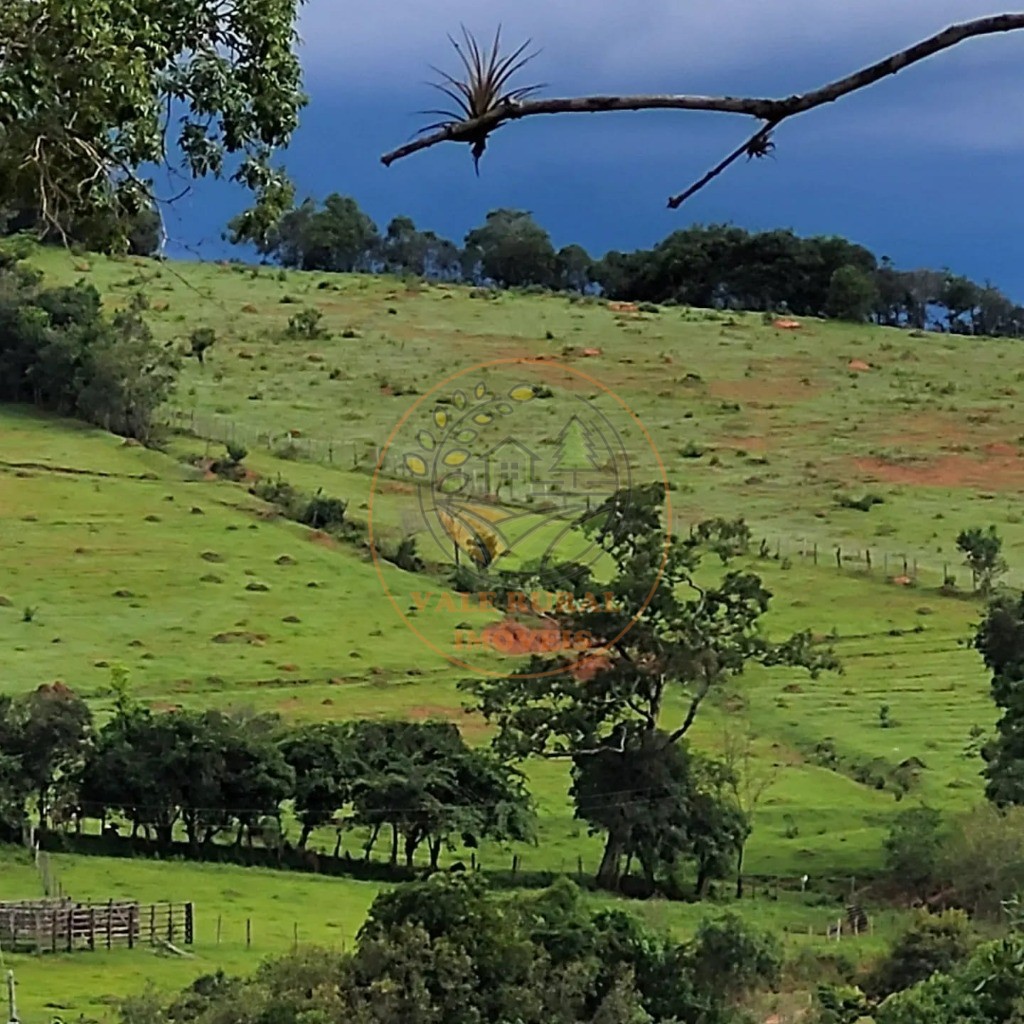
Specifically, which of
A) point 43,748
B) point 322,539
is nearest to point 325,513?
point 322,539

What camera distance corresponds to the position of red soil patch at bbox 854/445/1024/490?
43656 mm


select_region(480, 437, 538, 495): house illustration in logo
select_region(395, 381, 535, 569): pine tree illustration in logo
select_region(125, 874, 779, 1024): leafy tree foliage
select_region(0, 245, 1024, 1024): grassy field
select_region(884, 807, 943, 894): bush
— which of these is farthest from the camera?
select_region(480, 437, 538, 495): house illustration in logo

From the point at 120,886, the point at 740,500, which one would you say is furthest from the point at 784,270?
the point at 120,886

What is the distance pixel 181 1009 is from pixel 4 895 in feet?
24.7

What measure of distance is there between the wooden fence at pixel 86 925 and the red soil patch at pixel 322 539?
16.9 meters

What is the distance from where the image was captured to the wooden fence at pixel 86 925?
2075 cm

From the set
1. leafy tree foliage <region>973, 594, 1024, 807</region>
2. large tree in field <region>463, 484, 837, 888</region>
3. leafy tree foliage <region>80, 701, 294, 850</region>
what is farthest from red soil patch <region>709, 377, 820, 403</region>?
leafy tree foliage <region>80, 701, 294, 850</region>

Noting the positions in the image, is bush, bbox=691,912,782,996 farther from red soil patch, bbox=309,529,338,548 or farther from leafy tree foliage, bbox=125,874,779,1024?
red soil patch, bbox=309,529,338,548

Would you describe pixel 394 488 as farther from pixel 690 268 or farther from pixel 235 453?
pixel 690 268

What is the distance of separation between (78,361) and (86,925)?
25776 mm

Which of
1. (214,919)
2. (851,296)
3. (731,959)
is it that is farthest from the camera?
(851,296)

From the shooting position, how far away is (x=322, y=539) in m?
38.9

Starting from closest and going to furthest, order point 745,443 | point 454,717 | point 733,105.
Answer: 1. point 733,105
2. point 454,717
3. point 745,443

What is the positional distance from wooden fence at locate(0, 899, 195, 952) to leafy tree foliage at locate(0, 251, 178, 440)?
23.7 m
